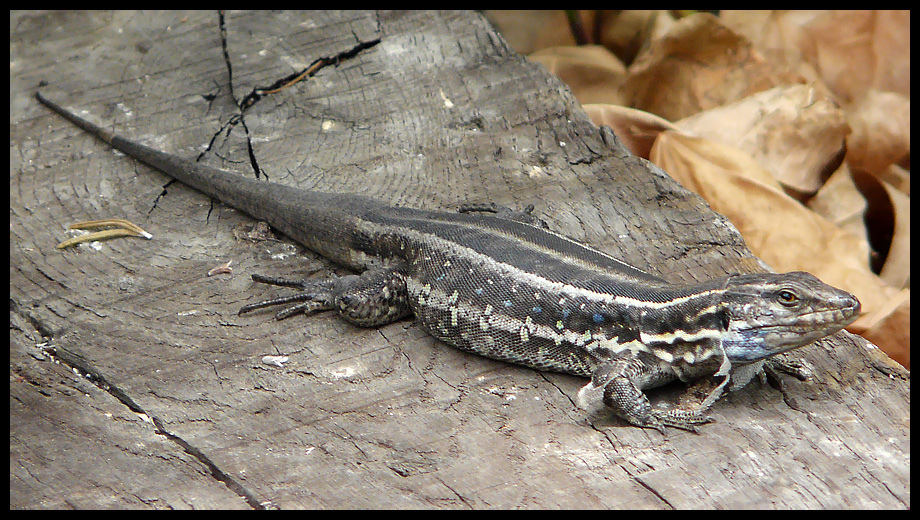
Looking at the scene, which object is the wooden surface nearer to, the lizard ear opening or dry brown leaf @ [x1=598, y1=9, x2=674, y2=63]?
the lizard ear opening

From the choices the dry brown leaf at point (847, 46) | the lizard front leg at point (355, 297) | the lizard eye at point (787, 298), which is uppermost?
the dry brown leaf at point (847, 46)

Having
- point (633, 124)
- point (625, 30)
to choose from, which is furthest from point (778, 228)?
point (625, 30)

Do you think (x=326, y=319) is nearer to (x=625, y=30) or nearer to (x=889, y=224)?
(x=889, y=224)

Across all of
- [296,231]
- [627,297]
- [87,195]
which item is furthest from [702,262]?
[87,195]

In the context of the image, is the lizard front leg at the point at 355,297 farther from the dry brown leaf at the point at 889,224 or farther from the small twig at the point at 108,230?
the dry brown leaf at the point at 889,224

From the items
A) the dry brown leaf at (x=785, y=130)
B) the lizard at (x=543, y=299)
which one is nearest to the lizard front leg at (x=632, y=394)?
the lizard at (x=543, y=299)

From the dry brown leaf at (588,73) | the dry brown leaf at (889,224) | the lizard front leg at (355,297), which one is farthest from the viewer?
the dry brown leaf at (588,73)

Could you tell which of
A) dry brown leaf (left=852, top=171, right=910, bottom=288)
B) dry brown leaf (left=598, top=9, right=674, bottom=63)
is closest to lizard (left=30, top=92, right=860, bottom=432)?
dry brown leaf (left=852, top=171, right=910, bottom=288)
